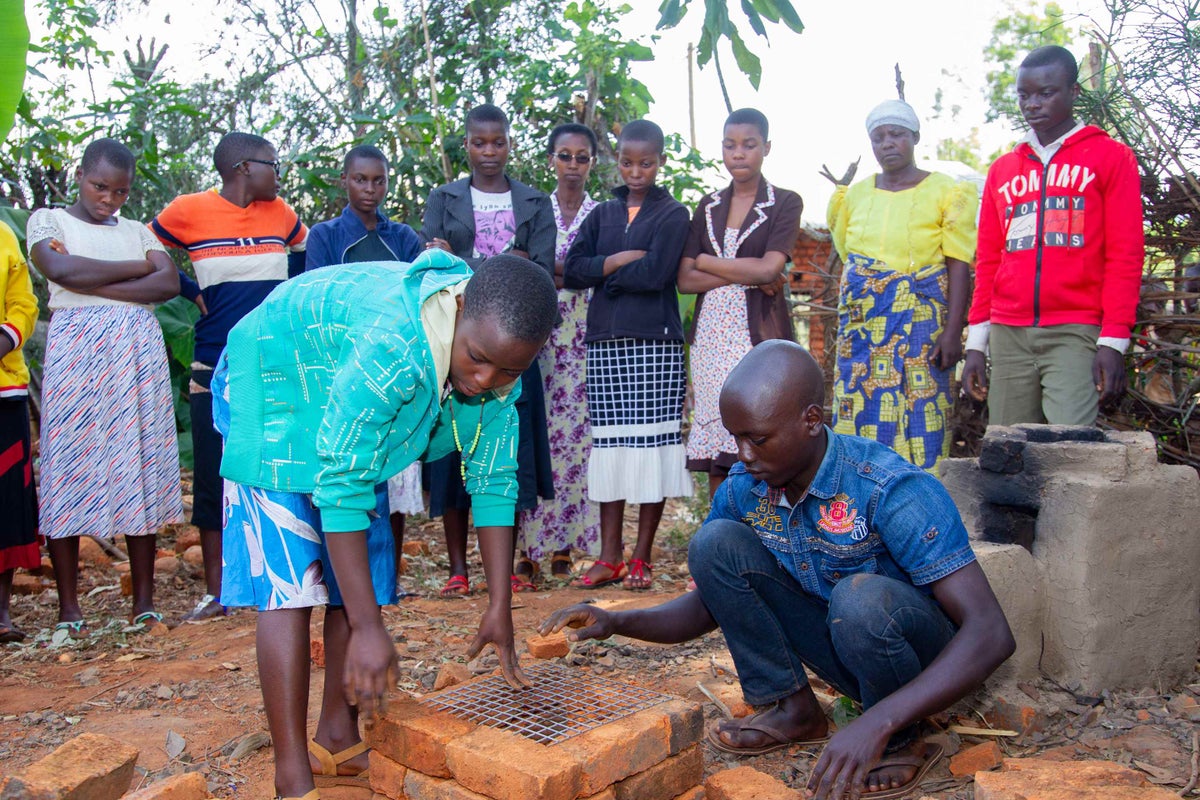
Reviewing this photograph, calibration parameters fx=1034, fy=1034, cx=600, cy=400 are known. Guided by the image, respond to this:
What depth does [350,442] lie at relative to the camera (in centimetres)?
216

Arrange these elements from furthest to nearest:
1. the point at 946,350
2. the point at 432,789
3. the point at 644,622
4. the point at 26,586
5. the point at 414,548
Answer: the point at 414,548 < the point at 26,586 < the point at 946,350 < the point at 644,622 < the point at 432,789

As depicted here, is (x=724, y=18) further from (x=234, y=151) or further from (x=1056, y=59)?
(x=234, y=151)

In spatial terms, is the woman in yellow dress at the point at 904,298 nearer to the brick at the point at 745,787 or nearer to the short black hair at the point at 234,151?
the brick at the point at 745,787

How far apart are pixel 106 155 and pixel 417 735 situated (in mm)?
2972

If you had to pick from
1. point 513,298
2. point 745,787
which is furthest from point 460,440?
point 745,787

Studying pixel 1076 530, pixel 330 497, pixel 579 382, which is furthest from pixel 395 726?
pixel 579 382

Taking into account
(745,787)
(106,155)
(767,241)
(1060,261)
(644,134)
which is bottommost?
(745,787)

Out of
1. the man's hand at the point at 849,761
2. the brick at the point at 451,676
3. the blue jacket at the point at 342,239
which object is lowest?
the brick at the point at 451,676

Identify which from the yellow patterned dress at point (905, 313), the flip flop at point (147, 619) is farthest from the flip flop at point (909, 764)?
the flip flop at point (147, 619)

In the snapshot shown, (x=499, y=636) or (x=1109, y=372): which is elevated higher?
(x=1109, y=372)

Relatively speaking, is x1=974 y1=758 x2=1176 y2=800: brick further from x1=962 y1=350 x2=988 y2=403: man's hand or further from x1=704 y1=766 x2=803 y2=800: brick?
x1=962 y1=350 x2=988 y2=403: man's hand

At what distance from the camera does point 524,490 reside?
4.54 meters

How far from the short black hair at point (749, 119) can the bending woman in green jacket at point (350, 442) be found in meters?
2.48

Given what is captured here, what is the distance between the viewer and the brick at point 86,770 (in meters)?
2.32
